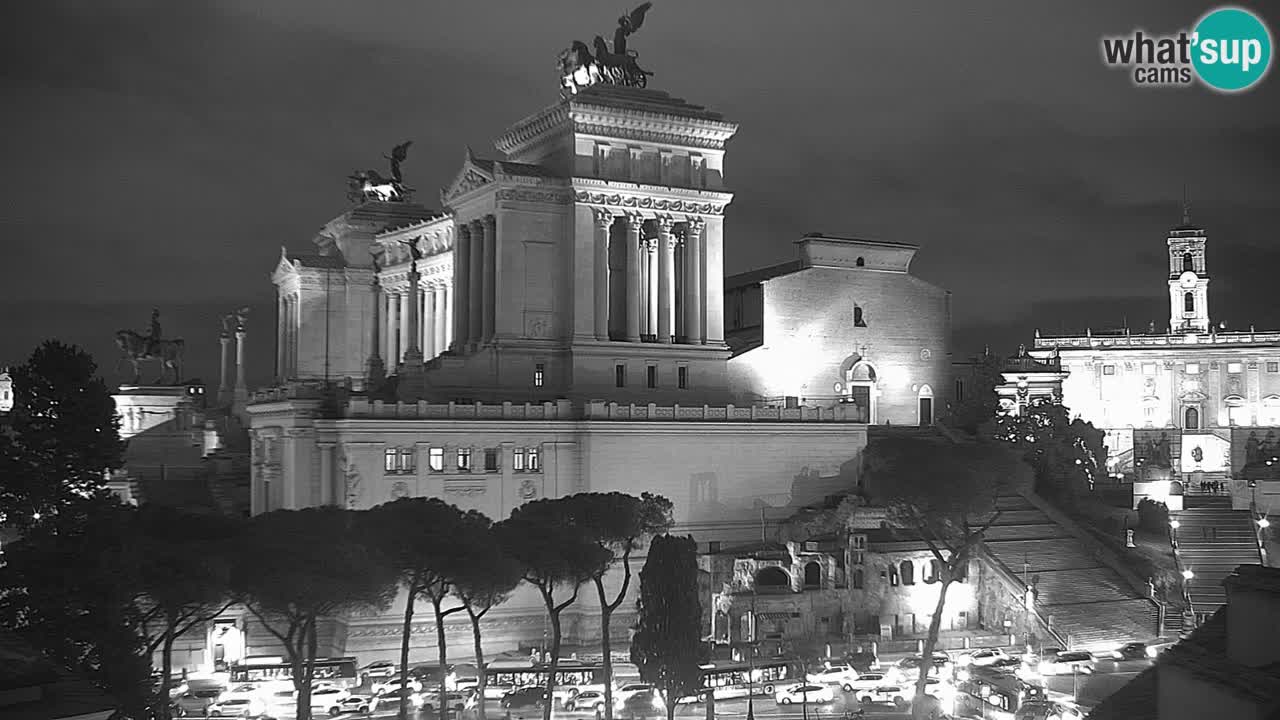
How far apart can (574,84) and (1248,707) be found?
73.0m

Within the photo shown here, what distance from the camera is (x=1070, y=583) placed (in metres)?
67.6

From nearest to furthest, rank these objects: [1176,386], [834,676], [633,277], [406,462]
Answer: [834,676]
[406,462]
[633,277]
[1176,386]

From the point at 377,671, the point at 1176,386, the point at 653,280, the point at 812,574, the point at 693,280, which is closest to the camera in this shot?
the point at 377,671

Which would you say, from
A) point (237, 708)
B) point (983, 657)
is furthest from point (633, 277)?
point (237, 708)

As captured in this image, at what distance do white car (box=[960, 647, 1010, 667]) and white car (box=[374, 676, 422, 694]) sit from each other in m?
24.8

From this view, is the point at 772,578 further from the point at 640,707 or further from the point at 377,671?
the point at 377,671

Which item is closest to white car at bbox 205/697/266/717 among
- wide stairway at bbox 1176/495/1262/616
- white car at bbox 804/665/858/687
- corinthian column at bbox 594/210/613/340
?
white car at bbox 804/665/858/687

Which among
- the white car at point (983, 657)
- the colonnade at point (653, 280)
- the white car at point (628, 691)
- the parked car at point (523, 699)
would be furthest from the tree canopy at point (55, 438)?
the white car at point (983, 657)

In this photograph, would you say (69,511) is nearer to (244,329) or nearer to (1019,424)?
(244,329)

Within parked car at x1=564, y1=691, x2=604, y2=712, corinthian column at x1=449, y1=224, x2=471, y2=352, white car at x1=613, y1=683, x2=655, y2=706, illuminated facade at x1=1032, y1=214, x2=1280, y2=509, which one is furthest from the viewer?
illuminated facade at x1=1032, y1=214, x2=1280, y2=509

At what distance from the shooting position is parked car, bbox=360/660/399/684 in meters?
57.7

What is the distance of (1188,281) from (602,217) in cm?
8900

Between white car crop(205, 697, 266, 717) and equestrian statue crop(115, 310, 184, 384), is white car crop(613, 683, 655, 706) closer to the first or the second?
white car crop(205, 697, 266, 717)

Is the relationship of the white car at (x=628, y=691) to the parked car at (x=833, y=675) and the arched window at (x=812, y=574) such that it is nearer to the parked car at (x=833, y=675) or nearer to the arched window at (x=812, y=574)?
the parked car at (x=833, y=675)
